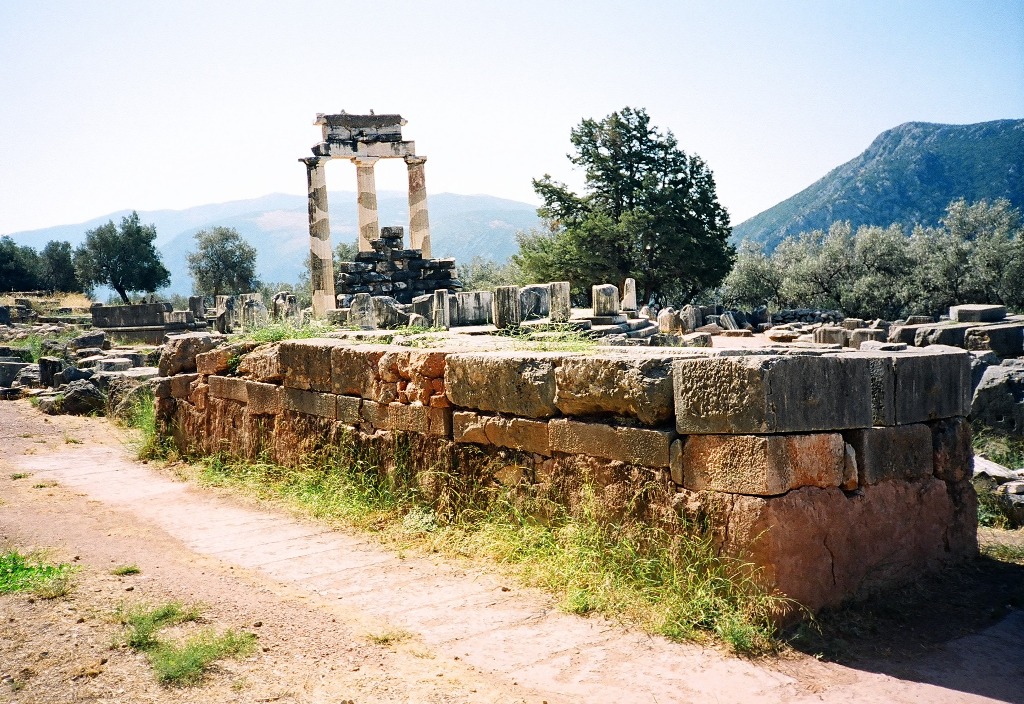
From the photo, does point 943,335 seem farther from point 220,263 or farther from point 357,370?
point 220,263

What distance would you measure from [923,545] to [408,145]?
25.0 meters

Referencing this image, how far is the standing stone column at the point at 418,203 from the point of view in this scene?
92.9 feet

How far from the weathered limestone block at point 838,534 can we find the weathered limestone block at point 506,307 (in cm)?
612

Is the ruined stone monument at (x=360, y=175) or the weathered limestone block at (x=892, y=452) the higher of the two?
the ruined stone monument at (x=360, y=175)

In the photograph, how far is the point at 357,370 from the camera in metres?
7.23

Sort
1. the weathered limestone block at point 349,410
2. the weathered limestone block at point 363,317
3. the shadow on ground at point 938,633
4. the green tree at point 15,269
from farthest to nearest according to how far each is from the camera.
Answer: the green tree at point 15,269 → the weathered limestone block at point 363,317 → the weathered limestone block at point 349,410 → the shadow on ground at point 938,633

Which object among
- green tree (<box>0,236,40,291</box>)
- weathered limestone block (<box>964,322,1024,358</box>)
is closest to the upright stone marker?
weathered limestone block (<box>964,322,1024,358</box>)

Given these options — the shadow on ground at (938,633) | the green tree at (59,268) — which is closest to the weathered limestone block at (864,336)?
the shadow on ground at (938,633)

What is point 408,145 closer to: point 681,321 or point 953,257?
point 681,321

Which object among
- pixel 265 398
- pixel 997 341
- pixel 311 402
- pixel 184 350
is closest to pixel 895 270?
pixel 997 341

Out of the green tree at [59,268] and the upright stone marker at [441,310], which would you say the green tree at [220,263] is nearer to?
the green tree at [59,268]

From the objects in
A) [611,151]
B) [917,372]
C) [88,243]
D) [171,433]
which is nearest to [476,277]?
[611,151]

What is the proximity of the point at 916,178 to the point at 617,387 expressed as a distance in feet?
305

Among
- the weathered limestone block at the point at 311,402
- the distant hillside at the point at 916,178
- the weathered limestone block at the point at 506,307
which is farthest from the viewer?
the distant hillside at the point at 916,178
